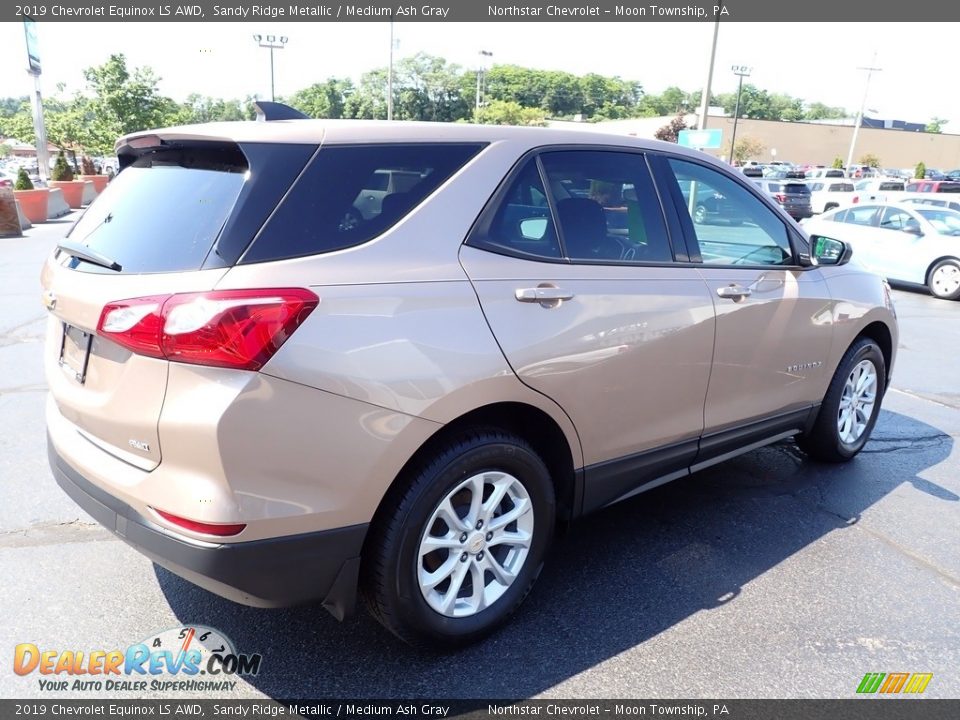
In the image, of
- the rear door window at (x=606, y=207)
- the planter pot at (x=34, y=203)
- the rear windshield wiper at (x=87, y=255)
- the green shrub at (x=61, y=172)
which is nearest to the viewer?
the rear windshield wiper at (x=87, y=255)

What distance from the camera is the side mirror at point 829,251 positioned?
13.5ft

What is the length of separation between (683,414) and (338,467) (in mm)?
1774

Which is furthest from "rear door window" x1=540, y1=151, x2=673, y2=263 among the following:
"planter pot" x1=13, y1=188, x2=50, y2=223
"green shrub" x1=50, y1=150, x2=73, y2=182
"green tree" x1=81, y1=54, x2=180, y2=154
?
"green tree" x1=81, y1=54, x2=180, y2=154

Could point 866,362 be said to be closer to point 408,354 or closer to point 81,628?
point 408,354

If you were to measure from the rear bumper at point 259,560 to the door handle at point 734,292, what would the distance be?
2.02m

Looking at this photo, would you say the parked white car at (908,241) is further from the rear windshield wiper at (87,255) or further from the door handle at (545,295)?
the rear windshield wiper at (87,255)

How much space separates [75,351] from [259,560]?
1042mm

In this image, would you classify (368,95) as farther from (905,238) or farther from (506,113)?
(905,238)

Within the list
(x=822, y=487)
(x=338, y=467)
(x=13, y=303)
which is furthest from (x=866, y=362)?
(x=13, y=303)

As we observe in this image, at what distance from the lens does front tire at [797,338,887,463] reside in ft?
14.3

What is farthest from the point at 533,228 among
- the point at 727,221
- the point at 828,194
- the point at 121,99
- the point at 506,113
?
the point at 506,113

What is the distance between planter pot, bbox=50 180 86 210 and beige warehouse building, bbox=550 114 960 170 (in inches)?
2292

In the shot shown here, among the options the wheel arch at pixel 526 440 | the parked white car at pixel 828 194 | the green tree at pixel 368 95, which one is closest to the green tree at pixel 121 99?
the parked white car at pixel 828 194

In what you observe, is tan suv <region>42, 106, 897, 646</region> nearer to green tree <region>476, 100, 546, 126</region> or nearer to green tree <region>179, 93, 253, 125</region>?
green tree <region>179, 93, 253, 125</region>
